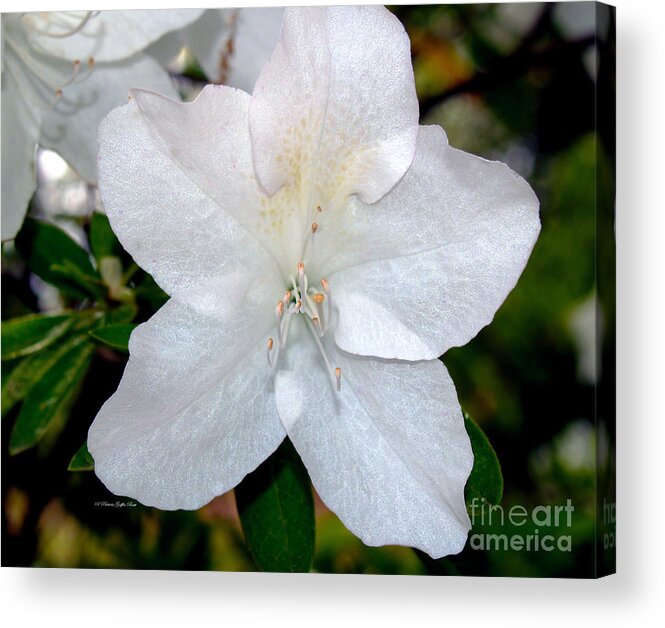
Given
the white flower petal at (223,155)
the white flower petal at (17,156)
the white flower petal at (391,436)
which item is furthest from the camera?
the white flower petal at (17,156)

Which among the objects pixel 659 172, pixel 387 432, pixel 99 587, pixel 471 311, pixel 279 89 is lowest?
pixel 99 587

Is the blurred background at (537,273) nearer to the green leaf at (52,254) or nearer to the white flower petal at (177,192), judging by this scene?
the green leaf at (52,254)

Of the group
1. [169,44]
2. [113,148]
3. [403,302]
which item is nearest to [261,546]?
[403,302]

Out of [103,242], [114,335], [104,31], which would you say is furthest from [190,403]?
[104,31]

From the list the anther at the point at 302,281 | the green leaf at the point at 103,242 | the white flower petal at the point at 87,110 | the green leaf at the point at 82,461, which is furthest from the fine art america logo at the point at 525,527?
the white flower petal at the point at 87,110

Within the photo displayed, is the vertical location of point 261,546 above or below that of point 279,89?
below

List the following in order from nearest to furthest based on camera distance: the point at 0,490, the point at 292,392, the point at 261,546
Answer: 1. the point at 292,392
2. the point at 261,546
3. the point at 0,490

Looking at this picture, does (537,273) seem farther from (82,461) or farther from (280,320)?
(82,461)

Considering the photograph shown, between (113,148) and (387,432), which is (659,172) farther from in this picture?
(113,148)
